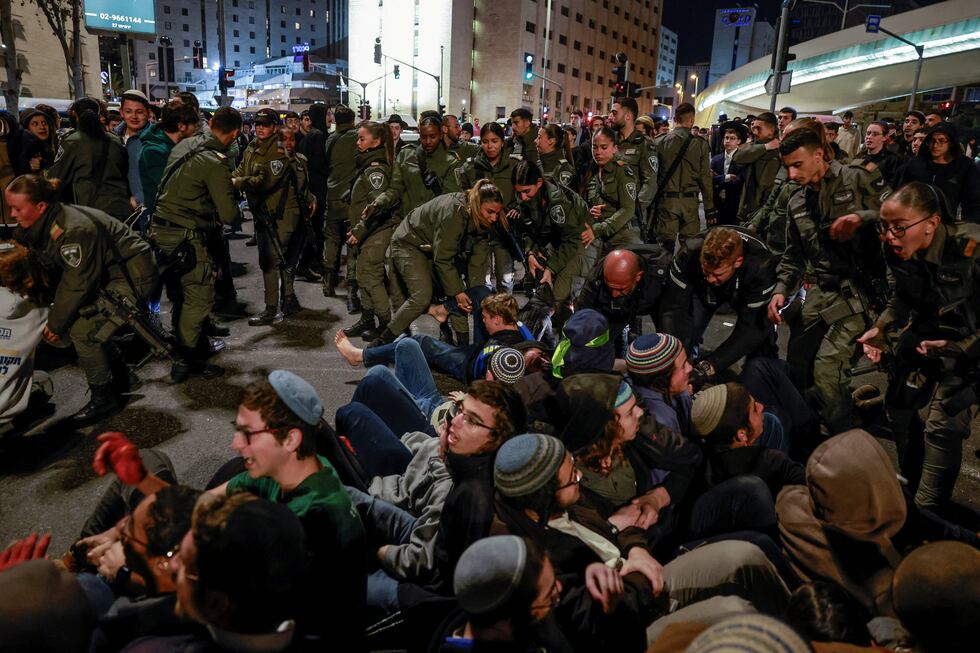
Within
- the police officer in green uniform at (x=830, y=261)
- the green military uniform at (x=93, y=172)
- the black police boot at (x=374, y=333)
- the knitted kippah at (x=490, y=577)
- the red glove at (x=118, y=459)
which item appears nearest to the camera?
the knitted kippah at (x=490, y=577)

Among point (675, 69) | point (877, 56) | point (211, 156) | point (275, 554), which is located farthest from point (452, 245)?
point (675, 69)

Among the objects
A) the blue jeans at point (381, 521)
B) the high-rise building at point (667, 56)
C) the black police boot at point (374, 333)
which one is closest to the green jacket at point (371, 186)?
the black police boot at point (374, 333)

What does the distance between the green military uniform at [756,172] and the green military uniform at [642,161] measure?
1.11 meters

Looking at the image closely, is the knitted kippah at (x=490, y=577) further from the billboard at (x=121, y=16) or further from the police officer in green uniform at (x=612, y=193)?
the billboard at (x=121, y=16)

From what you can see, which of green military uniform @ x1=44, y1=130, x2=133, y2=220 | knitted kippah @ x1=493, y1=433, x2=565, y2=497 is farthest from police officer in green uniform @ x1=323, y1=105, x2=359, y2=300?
knitted kippah @ x1=493, y1=433, x2=565, y2=497

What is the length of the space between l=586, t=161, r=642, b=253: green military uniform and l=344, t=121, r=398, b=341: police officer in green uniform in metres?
2.14

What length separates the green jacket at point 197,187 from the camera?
206 inches

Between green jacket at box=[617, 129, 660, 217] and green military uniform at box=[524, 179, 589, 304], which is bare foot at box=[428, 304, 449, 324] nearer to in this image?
green military uniform at box=[524, 179, 589, 304]

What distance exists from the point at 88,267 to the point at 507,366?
2.82 m

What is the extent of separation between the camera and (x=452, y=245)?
536cm

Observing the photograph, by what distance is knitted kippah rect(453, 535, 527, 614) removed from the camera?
62.8 inches

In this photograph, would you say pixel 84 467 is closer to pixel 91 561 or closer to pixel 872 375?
pixel 91 561

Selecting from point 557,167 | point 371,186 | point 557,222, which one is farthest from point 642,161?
point 371,186

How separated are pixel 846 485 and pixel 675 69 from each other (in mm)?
132688
